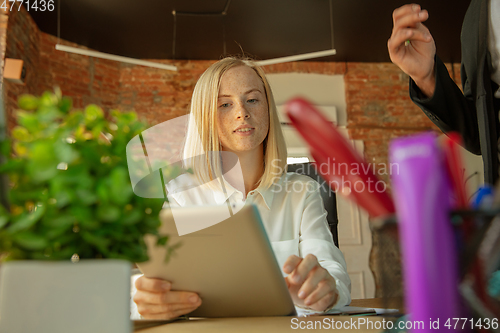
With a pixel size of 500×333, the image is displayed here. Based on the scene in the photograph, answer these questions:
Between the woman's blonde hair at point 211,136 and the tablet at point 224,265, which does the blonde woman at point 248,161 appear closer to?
the woman's blonde hair at point 211,136

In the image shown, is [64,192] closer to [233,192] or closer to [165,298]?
[165,298]

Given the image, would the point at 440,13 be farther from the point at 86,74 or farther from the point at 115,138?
the point at 115,138

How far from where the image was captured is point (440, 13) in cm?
445

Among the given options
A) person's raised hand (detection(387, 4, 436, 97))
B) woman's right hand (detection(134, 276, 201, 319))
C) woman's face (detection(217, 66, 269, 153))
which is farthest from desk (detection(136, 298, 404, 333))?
woman's face (detection(217, 66, 269, 153))

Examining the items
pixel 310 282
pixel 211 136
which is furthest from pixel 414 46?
pixel 211 136

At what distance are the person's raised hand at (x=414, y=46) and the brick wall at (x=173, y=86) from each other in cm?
390

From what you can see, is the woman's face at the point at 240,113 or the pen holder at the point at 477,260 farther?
the woman's face at the point at 240,113

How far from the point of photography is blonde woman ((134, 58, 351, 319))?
1.47 meters

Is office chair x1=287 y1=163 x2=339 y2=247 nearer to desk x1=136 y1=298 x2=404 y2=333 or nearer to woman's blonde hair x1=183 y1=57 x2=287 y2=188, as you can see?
woman's blonde hair x1=183 y1=57 x2=287 y2=188

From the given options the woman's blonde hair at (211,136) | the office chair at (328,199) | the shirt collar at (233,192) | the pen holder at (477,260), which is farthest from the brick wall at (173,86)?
the pen holder at (477,260)

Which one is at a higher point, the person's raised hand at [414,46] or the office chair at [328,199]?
the person's raised hand at [414,46]

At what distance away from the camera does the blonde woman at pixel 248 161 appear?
1.47 metres

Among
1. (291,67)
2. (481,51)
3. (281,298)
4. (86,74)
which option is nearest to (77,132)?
(281,298)

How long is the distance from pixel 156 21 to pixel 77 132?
14.7ft
